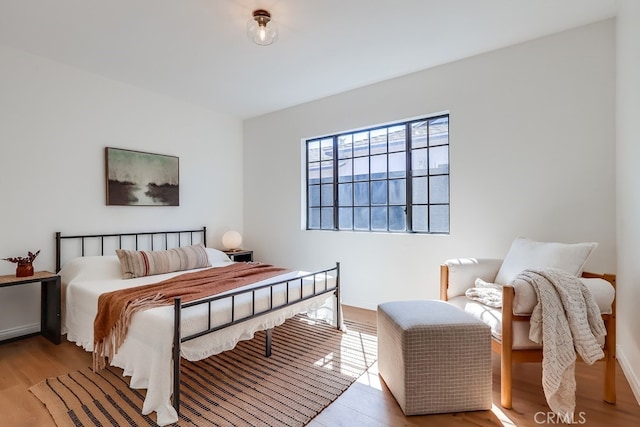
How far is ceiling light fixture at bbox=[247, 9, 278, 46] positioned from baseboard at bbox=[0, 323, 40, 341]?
3.28 meters

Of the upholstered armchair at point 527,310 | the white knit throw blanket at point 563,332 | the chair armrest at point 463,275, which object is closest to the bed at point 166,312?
the chair armrest at point 463,275

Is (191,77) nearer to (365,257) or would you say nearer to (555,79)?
(365,257)

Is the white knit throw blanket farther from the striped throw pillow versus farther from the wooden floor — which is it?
the striped throw pillow

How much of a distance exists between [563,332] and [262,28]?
274 cm

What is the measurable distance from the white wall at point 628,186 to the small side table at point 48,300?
423 centimetres

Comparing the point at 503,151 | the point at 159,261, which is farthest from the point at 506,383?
the point at 159,261

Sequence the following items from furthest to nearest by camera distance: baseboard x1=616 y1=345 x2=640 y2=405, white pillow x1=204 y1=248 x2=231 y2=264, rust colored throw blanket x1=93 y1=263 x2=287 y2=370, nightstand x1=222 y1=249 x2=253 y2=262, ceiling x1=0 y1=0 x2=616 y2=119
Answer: nightstand x1=222 y1=249 x2=253 y2=262 → white pillow x1=204 y1=248 x2=231 y2=264 → ceiling x1=0 y1=0 x2=616 y2=119 → rust colored throw blanket x1=93 y1=263 x2=287 y2=370 → baseboard x1=616 y1=345 x2=640 y2=405

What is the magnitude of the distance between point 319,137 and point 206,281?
2363 millimetres

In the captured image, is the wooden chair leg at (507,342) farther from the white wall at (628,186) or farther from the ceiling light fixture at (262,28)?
the ceiling light fixture at (262,28)

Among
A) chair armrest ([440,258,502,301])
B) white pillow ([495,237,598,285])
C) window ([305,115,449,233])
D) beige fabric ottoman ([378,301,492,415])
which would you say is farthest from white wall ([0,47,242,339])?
white pillow ([495,237,598,285])

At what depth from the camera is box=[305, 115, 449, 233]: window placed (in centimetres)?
335

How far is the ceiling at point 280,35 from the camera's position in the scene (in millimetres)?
2283

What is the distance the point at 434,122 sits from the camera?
3359mm

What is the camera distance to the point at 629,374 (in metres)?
2.10
